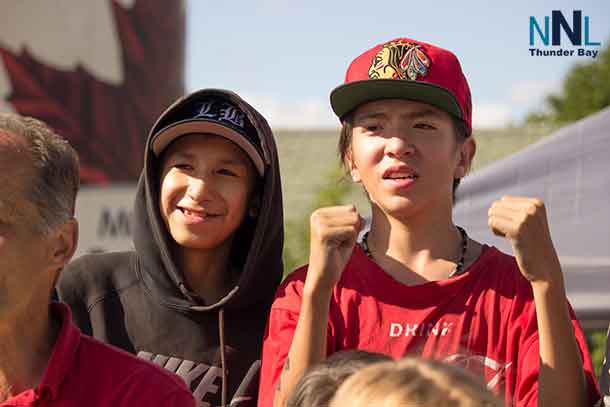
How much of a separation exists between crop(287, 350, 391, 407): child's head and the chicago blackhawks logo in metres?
0.93

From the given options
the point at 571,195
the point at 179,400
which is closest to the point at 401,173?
the point at 179,400

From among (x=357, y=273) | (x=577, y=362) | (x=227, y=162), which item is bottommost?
(x=577, y=362)

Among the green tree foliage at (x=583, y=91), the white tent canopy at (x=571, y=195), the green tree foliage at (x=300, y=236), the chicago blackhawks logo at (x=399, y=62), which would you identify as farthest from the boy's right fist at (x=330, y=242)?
the green tree foliage at (x=583, y=91)

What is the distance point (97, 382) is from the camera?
216cm

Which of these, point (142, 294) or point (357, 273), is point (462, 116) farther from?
point (142, 294)

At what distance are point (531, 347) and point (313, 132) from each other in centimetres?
2582

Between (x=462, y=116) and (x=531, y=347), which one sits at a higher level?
(x=462, y=116)

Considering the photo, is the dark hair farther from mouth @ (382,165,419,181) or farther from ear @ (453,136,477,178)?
mouth @ (382,165,419,181)

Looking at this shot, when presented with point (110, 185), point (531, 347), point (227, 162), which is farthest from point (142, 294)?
point (110, 185)

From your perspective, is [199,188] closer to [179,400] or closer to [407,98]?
[407,98]

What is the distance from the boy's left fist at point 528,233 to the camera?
239cm

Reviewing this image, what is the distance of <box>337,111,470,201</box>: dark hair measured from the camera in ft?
9.51

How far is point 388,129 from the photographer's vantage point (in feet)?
9.19

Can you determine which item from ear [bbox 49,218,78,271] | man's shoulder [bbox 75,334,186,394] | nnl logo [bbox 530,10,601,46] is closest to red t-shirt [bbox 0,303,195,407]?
man's shoulder [bbox 75,334,186,394]
